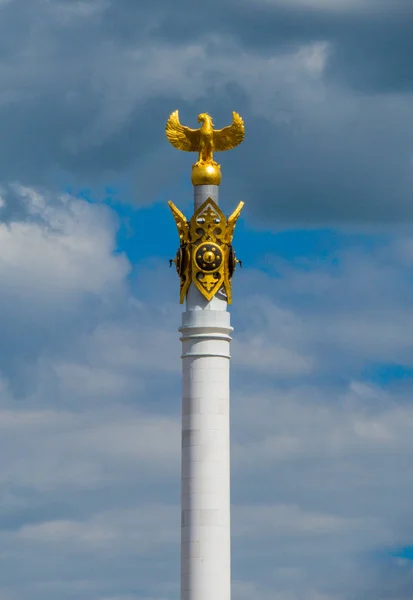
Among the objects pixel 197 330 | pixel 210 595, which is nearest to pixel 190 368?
pixel 197 330

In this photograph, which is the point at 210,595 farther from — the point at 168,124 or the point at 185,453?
the point at 168,124

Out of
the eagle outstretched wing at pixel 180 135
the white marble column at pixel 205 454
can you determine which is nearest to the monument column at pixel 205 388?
the white marble column at pixel 205 454

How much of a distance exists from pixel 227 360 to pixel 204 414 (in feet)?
10.1

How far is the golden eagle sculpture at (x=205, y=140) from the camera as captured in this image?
435ft

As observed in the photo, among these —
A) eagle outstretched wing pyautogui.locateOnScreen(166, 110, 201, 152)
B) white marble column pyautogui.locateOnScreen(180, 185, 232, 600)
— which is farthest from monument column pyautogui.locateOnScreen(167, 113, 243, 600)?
eagle outstretched wing pyautogui.locateOnScreen(166, 110, 201, 152)

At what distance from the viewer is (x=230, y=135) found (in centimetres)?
13425

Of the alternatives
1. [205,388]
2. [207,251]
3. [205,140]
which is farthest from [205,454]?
[205,140]

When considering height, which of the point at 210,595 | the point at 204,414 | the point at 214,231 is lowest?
the point at 210,595

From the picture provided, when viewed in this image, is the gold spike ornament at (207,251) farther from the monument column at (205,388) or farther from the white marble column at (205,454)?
the white marble column at (205,454)

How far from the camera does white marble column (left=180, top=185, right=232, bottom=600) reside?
130 metres

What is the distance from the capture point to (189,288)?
13250 centimetres

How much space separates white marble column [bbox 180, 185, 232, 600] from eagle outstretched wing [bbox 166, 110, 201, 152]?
839 centimetres

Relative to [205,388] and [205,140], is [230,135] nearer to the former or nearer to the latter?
[205,140]

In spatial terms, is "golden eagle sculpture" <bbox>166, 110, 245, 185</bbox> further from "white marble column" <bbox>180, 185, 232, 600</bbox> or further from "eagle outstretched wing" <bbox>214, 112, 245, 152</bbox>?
"white marble column" <bbox>180, 185, 232, 600</bbox>
